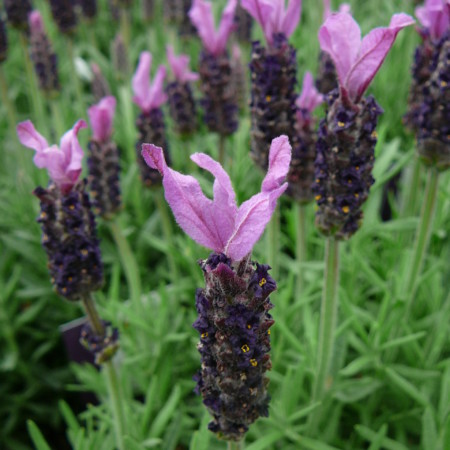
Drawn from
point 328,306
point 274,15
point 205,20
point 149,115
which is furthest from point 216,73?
point 328,306

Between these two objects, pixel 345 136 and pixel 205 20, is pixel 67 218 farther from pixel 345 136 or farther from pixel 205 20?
pixel 205 20

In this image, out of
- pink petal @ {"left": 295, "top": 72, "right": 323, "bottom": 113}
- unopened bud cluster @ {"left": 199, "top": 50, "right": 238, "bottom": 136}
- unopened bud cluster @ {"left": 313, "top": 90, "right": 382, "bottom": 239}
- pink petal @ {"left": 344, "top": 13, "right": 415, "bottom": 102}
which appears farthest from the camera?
unopened bud cluster @ {"left": 199, "top": 50, "right": 238, "bottom": 136}

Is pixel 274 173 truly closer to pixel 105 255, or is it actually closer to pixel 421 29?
pixel 421 29

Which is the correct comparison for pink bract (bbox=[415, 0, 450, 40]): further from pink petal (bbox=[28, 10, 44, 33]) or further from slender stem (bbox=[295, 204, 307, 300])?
pink petal (bbox=[28, 10, 44, 33])

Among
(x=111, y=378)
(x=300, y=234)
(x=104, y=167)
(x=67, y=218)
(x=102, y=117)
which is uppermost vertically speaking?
(x=102, y=117)

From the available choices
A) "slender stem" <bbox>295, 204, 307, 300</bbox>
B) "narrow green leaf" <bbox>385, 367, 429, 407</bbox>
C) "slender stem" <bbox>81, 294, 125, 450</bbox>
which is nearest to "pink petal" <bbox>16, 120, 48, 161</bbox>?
"slender stem" <bbox>81, 294, 125, 450</bbox>

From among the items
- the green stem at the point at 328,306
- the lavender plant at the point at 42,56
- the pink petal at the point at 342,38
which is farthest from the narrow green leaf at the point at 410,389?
the lavender plant at the point at 42,56

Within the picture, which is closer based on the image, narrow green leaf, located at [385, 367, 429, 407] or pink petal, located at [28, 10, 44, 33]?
narrow green leaf, located at [385, 367, 429, 407]
